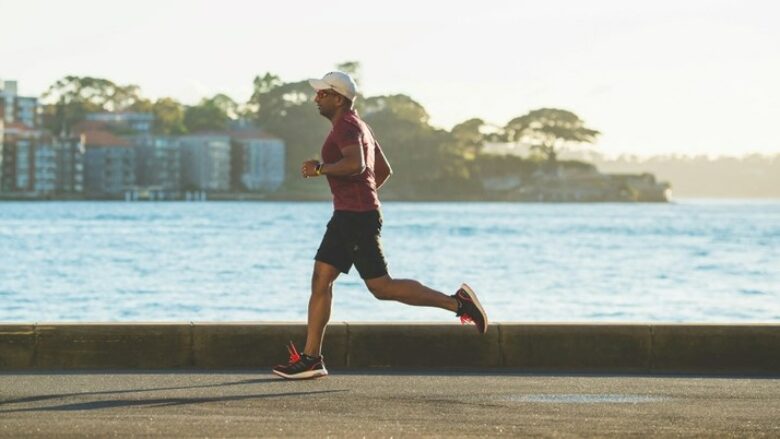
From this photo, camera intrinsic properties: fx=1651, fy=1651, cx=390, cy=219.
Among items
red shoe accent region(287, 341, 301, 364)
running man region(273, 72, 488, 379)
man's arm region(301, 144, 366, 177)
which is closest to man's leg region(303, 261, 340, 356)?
running man region(273, 72, 488, 379)

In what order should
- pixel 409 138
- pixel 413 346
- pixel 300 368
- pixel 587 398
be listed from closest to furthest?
pixel 587 398
pixel 300 368
pixel 413 346
pixel 409 138

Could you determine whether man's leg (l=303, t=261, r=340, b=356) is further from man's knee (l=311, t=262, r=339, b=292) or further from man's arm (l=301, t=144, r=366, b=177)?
man's arm (l=301, t=144, r=366, b=177)

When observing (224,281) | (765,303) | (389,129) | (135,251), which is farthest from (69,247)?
(389,129)

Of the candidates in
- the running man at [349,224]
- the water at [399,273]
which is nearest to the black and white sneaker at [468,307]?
the running man at [349,224]

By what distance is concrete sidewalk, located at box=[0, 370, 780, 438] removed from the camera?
7086mm

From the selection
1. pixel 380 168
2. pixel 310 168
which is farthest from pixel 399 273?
pixel 310 168

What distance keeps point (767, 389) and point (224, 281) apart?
150 ft

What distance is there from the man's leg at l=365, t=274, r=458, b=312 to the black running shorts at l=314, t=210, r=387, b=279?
5 cm

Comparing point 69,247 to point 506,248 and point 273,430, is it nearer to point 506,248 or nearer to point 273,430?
point 506,248

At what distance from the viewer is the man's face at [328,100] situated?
9.04m

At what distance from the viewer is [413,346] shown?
10.1 metres

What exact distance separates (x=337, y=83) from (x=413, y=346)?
76.1 inches

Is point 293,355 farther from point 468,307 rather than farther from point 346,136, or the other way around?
point 346,136

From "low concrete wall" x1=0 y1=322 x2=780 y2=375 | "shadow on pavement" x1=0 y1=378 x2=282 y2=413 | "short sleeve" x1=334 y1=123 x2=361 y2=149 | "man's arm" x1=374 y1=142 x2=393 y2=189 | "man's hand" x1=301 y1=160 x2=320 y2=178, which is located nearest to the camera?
"shadow on pavement" x1=0 y1=378 x2=282 y2=413
